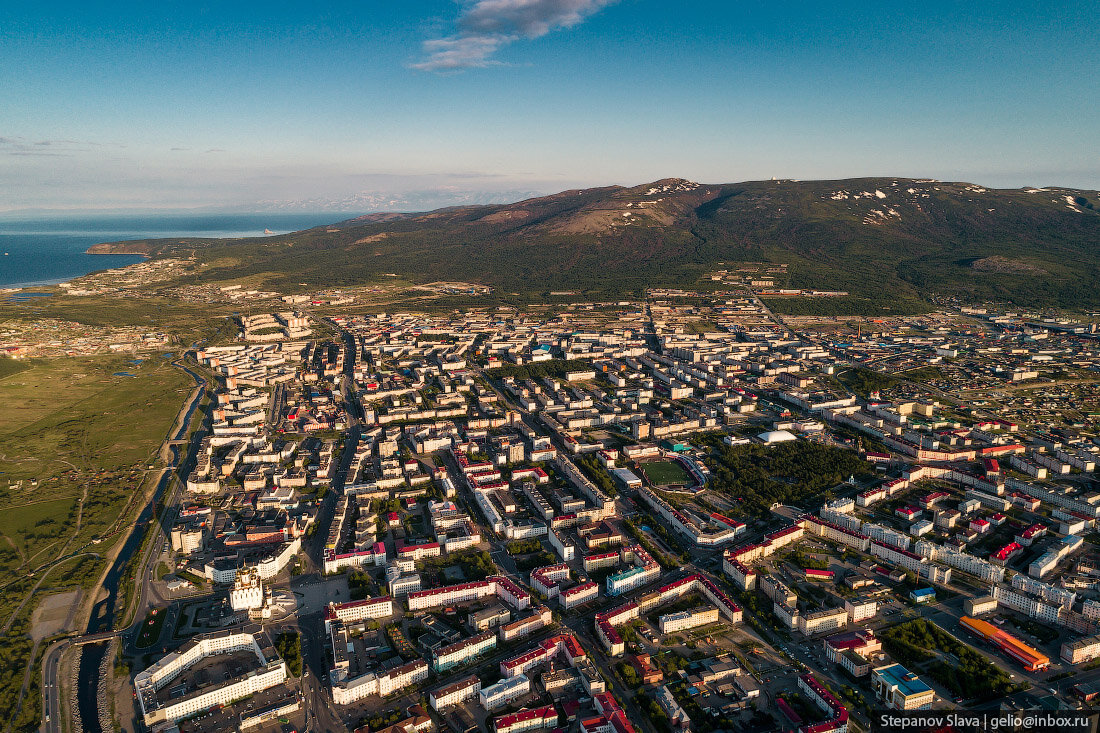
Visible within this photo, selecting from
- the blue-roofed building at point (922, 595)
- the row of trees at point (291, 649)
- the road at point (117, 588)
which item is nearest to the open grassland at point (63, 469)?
the road at point (117, 588)

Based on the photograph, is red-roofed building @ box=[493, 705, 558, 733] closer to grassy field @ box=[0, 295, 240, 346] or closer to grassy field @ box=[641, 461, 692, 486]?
grassy field @ box=[641, 461, 692, 486]

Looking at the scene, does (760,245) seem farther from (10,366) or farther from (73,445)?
(10,366)

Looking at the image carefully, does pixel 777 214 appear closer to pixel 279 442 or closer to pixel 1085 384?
pixel 1085 384

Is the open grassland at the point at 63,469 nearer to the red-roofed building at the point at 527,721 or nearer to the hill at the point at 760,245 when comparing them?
the red-roofed building at the point at 527,721

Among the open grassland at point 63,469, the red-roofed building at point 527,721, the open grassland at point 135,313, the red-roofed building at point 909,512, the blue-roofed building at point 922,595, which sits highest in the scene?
the open grassland at point 135,313

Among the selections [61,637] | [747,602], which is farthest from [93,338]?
[747,602]

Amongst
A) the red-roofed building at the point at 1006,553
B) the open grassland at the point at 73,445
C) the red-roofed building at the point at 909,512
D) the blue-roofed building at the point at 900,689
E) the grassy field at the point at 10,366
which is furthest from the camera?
the grassy field at the point at 10,366

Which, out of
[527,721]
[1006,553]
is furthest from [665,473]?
[527,721]
